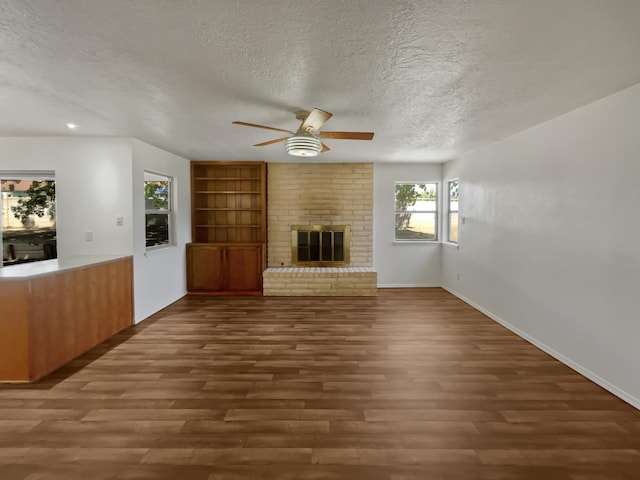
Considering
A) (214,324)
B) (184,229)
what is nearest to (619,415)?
(214,324)

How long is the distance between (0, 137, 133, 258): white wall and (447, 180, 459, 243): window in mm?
5211

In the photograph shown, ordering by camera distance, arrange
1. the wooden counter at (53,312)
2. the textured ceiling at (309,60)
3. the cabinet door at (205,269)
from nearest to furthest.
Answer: the textured ceiling at (309,60) < the wooden counter at (53,312) < the cabinet door at (205,269)

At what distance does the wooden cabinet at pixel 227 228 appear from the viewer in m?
5.75

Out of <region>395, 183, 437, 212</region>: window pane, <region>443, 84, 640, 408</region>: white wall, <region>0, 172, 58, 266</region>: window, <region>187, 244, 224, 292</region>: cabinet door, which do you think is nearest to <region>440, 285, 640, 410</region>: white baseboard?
<region>443, 84, 640, 408</region>: white wall

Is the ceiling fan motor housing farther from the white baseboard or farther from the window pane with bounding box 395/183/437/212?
the window pane with bounding box 395/183/437/212

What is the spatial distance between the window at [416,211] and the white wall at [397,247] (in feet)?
0.51

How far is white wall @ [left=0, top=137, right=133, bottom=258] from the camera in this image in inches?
155

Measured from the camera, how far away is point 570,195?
9.82ft

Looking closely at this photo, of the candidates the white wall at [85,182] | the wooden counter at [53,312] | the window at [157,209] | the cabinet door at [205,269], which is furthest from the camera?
the cabinet door at [205,269]

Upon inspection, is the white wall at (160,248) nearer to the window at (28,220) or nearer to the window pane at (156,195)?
the window pane at (156,195)

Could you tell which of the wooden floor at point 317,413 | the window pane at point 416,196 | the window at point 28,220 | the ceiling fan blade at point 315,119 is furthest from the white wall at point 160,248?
the window pane at point 416,196

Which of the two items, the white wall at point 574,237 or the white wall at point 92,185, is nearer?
the white wall at point 574,237

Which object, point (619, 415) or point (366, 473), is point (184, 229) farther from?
point (619, 415)

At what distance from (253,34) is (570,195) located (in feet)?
10.0
